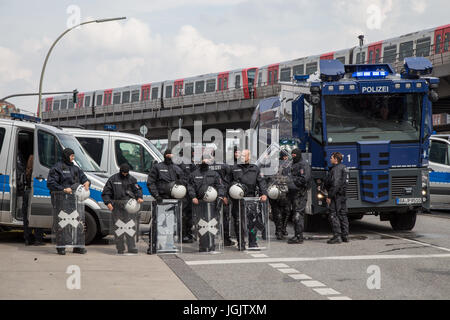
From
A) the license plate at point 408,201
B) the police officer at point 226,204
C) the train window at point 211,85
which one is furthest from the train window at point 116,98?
the police officer at point 226,204

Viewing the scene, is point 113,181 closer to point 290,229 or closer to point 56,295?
point 56,295

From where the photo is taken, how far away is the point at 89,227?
40.6 ft

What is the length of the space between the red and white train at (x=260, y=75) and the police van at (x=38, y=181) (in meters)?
12.5

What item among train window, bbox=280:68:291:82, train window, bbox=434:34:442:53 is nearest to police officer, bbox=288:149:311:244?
train window, bbox=434:34:442:53

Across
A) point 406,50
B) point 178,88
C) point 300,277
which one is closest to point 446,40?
point 406,50

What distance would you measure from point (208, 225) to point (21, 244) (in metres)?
3.67

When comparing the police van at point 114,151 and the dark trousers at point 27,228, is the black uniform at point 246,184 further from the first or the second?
the dark trousers at point 27,228

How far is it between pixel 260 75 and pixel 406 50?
14.8 metres

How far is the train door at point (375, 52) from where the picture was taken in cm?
3565

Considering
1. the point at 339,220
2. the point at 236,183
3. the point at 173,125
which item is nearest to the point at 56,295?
the point at 236,183

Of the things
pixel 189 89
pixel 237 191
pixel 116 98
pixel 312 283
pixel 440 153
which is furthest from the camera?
pixel 116 98

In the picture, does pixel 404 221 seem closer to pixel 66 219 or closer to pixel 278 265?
pixel 278 265

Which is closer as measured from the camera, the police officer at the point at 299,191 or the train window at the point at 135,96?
the police officer at the point at 299,191

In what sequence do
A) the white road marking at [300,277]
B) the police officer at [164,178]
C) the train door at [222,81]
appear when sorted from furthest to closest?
the train door at [222,81] → the police officer at [164,178] → the white road marking at [300,277]
